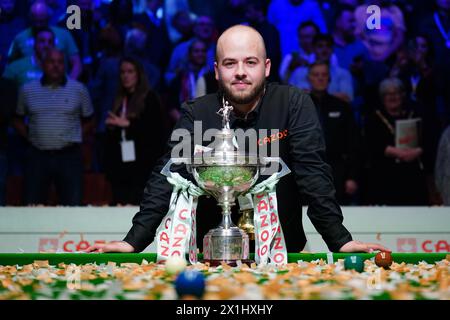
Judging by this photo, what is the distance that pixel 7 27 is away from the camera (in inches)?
285

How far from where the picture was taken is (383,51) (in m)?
7.37

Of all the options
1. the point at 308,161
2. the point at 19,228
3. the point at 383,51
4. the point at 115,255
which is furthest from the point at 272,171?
the point at 383,51

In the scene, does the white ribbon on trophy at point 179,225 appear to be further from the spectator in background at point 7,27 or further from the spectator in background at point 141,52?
the spectator in background at point 7,27

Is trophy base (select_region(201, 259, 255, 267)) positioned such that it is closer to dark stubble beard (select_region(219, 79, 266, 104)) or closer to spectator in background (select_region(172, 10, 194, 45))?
dark stubble beard (select_region(219, 79, 266, 104))

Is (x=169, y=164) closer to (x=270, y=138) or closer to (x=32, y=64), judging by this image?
(x=270, y=138)

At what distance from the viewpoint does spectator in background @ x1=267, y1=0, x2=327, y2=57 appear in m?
7.39

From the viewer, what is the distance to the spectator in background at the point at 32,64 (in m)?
7.05

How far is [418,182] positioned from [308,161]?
387cm

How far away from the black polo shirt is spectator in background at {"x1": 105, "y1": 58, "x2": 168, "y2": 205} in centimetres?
335

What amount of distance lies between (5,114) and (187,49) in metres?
1.74

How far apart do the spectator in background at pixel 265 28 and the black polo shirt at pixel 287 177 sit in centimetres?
379

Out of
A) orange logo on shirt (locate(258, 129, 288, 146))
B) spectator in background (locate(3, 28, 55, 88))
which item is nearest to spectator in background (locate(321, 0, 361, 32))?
spectator in background (locate(3, 28, 55, 88))

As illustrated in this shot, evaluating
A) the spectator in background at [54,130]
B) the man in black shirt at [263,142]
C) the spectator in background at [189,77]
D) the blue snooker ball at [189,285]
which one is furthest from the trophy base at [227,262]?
the spectator in background at [189,77]

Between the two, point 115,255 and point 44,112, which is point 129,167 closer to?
point 44,112
